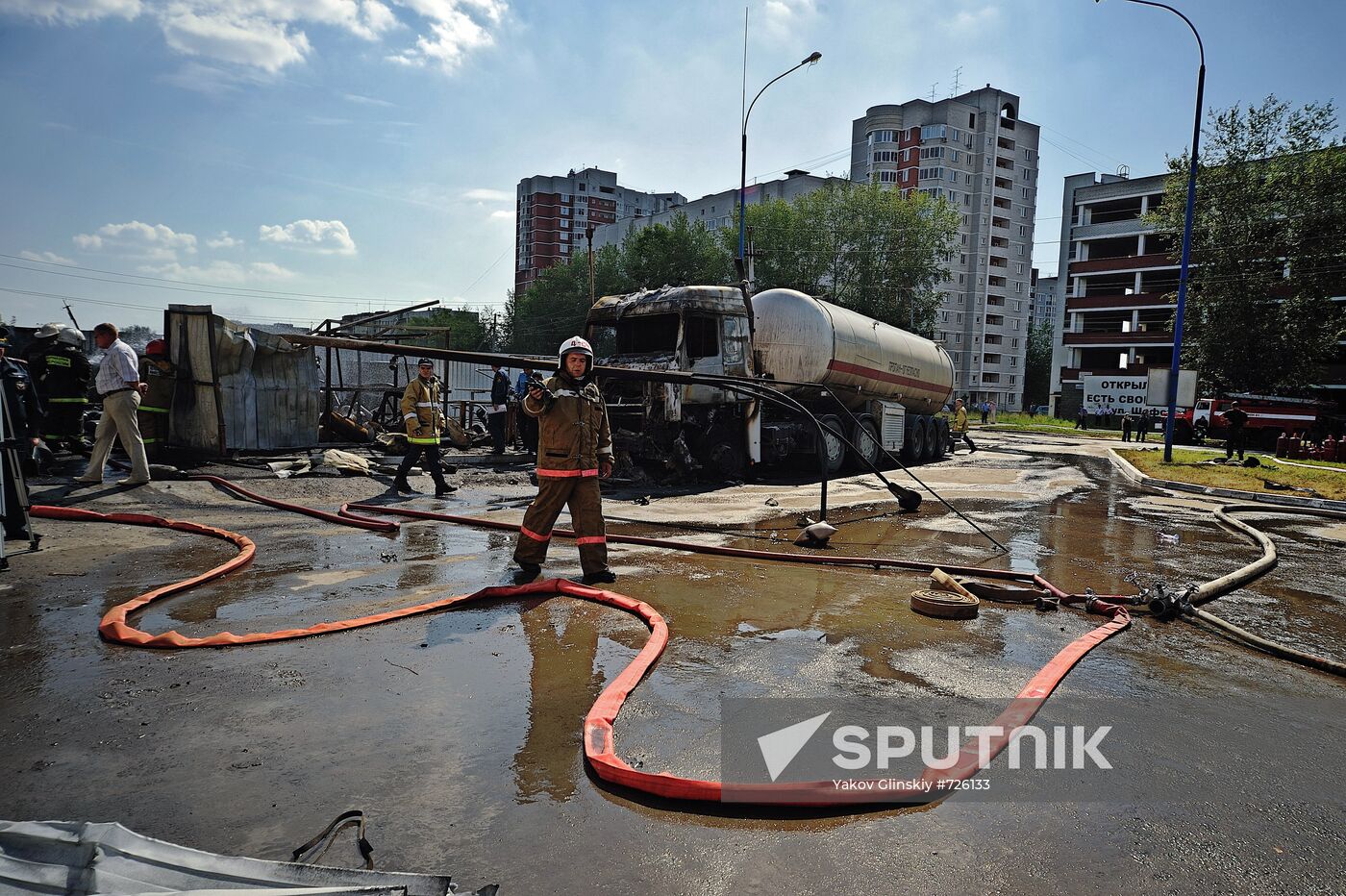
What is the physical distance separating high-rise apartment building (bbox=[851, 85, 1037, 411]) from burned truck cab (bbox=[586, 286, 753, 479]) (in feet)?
206

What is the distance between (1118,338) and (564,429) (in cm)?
6353

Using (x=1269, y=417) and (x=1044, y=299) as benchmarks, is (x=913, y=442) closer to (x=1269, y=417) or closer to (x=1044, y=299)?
(x=1269, y=417)

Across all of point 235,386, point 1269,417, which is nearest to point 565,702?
point 235,386

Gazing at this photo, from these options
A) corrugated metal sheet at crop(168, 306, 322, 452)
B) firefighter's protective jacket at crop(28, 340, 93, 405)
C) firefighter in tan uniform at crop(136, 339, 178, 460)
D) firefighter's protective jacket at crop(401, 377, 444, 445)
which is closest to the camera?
firefighter's protective jacket at crop(401, 377, 444, 445)

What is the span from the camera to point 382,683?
3748 millimetres

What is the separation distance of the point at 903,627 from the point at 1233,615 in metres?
2.65

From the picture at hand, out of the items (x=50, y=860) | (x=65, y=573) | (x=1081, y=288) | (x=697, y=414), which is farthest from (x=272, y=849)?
(x=1081, y=288)

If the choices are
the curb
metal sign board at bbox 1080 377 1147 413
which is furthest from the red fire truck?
metal sign board at bbox 1080 377 1147 413

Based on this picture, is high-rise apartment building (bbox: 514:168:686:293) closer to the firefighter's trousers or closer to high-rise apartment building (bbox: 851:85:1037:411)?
high-rise apartment building (bbox: 851:85:1037:411)

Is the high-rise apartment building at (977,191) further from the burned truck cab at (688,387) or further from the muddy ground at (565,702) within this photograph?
the muddy ground at (565,702)

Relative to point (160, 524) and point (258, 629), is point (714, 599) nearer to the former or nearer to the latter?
point (258, 629)

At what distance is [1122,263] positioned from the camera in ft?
193

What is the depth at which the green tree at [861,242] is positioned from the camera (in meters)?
47.2

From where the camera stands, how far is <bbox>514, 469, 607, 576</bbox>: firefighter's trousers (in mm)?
5887
